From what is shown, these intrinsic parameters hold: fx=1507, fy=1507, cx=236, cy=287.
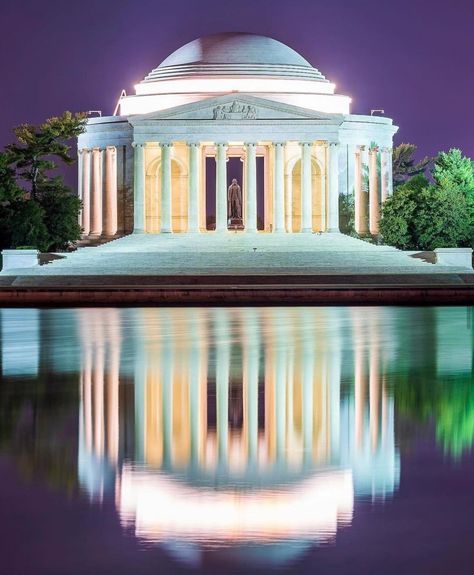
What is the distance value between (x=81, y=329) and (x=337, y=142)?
72741 mm

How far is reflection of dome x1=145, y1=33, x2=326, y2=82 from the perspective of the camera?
121 m

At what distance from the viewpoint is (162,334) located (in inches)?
1593

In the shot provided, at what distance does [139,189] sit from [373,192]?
2005 cm

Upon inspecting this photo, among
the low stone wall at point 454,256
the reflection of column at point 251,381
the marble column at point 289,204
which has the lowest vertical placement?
the low stone wall at point 454,256

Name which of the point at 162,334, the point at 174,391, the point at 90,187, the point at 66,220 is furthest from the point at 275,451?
the point at 90,187

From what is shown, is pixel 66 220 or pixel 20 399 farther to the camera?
pixel 66 220

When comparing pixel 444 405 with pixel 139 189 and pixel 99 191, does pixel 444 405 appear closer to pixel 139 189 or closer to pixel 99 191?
pixel 139 189

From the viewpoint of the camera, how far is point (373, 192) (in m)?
125

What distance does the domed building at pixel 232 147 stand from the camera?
11400 cm

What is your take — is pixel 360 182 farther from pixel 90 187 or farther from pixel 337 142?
pixel 90 187

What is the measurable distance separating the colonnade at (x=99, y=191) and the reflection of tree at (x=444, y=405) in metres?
95.6

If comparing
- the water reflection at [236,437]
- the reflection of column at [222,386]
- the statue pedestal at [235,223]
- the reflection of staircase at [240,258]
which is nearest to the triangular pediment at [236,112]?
the statue pedestal at [235,223]

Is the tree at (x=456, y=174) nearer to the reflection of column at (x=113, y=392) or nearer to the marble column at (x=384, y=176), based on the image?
the marble column at (x=384, y=176)

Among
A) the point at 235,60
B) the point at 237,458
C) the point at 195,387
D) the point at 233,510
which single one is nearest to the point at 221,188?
the point at 235,60
